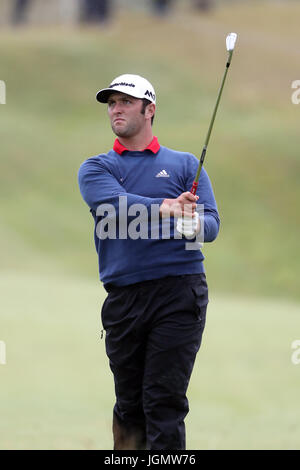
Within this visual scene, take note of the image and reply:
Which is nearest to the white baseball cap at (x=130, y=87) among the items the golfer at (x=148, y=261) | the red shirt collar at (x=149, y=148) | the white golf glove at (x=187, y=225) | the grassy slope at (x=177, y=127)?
the golfer at (x=148, y=261)

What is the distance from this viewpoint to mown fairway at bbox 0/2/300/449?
9.59m

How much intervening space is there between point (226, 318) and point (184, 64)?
33.0 m

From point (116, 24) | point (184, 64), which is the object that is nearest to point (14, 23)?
point (116, 24)

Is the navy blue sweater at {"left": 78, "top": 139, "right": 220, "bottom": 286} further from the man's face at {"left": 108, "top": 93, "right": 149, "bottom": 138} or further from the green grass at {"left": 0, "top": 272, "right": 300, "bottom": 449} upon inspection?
the green grass at {"left": 0, "top": 272, "right": 300, "bottom": 449}

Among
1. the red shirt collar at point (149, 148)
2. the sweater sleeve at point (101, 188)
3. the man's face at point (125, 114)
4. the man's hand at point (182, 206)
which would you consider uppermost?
the man's face at point (125, 114)

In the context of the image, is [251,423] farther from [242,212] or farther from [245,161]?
[245,161]

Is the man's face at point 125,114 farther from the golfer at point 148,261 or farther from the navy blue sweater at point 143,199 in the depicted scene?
the navy blue sweater at point 143,199

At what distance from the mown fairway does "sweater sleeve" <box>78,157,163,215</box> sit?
244cm

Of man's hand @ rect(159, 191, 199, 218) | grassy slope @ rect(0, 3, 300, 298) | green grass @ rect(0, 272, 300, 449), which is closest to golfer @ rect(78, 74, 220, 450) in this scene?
man's hand @ rect(159, 191, 199, 218)

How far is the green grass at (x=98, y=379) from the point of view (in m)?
7.92

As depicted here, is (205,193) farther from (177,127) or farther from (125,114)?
(177,127)

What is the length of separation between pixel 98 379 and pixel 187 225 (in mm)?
5599

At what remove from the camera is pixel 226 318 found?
14.6 metres

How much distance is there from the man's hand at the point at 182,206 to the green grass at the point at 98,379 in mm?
2579
